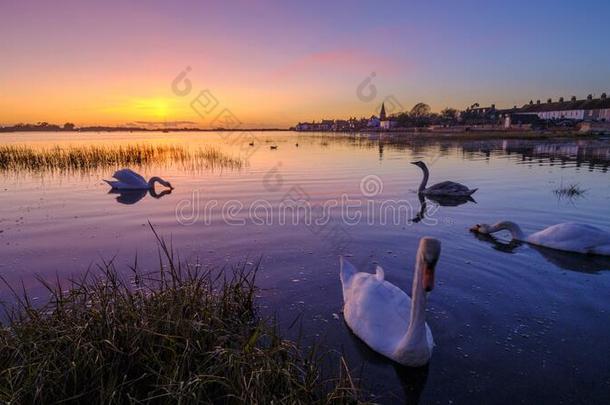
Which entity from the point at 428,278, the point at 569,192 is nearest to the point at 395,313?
the point at 428,278

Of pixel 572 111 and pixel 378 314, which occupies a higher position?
pixel 572 111

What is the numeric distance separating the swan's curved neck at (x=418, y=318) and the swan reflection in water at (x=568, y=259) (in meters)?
4.81

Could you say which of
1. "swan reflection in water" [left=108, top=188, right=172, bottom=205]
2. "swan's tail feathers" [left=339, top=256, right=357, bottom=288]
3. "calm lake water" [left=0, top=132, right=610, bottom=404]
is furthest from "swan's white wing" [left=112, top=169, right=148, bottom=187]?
"swan's tail feathers" [left=339, top=256, right=357, bottom=288]

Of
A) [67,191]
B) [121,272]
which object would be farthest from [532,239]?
[67,191]

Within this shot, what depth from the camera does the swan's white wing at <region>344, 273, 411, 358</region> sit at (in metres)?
4.62

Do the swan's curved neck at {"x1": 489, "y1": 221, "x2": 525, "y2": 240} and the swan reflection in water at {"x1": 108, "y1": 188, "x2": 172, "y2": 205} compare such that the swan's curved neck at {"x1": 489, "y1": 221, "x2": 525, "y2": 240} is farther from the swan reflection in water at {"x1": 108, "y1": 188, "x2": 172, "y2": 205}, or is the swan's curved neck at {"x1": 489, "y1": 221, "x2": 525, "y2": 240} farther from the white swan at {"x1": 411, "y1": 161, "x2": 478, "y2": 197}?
the swan reflection in water at {"x1": 108, "y1": 188, "x2": 172, "y2": 205}

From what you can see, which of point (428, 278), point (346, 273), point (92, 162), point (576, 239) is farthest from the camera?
point (92, 162)

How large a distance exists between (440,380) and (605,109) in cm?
14823

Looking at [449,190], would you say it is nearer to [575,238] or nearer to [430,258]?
[575,238]

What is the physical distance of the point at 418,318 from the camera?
4.18 meters

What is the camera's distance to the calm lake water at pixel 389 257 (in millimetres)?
4422

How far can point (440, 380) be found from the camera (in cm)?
428

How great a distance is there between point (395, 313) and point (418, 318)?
595mm

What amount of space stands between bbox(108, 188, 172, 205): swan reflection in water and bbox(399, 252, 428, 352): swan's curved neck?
40.5ft
